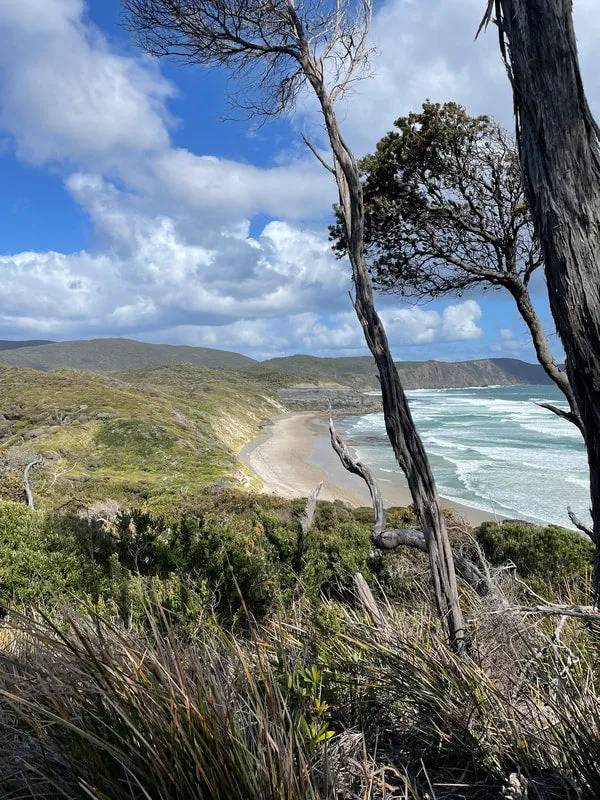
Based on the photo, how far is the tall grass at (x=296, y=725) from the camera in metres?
1.27

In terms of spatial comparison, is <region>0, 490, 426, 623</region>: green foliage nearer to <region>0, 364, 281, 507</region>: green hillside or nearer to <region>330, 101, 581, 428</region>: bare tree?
<region>330, 101, 581, 428</region>: bare tree

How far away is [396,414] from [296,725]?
5.85 feet

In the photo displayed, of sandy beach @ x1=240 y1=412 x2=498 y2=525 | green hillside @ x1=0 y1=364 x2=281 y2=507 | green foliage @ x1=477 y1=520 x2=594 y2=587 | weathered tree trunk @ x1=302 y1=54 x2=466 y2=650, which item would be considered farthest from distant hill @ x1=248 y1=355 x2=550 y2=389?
weathered tree trunk @ x1=302 y1=54 x2=466 y2=650

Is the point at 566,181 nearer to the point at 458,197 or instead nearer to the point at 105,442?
the point at 458,197

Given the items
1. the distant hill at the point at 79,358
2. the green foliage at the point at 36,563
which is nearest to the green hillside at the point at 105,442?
the green foliage at the point at 36,563

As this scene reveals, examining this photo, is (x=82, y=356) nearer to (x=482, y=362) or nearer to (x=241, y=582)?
(x=482, y=362)

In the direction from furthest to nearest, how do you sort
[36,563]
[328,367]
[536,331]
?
[328,367] → [36,563] → [536,331]

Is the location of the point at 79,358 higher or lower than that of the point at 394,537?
higher

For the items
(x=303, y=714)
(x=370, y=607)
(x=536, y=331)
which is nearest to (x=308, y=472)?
(x=536, y=331)

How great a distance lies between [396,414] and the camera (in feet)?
9.48

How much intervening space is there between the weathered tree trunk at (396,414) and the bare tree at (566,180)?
3.19ft

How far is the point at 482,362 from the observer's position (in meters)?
197

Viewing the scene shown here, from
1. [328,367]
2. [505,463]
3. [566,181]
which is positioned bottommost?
[505,463]

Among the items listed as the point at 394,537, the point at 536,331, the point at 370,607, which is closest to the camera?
the point at 370,607
